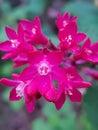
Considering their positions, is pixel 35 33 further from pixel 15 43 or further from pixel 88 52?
pixel 88 52

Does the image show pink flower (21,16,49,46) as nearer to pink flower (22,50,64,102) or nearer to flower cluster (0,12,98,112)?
flower cluster (0,12,98,112)

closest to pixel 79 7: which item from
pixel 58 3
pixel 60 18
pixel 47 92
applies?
pixel 60 18

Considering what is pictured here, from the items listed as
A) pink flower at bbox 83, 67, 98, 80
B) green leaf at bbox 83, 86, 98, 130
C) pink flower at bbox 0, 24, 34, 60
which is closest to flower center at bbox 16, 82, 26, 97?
pink flower at bbox 0, 24, 34, 60

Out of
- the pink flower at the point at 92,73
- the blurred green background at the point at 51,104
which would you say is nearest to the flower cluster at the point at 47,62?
the pink flower at the point at 92,73

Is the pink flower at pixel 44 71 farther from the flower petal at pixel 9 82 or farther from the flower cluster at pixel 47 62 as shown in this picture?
the flower petal at pixel 9 82

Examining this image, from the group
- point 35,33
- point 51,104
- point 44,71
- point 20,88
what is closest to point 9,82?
point 20,88

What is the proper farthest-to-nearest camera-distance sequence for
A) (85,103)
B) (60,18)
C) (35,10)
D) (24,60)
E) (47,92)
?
1. (35,10)
2. (85,103)
3. (60,18)
4. (24,60)
5. (47,92)

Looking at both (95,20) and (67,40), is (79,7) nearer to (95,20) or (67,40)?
(95,20)
